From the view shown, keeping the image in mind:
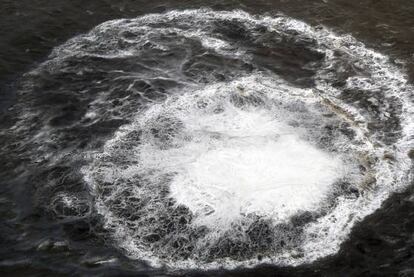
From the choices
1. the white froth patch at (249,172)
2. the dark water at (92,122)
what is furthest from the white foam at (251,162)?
the dark water at (92,122)

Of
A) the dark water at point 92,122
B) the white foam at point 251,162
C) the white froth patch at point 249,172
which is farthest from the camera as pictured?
the white froth patch at point 249,172

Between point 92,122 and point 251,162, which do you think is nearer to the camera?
point 251,162

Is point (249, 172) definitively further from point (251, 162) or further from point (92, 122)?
point (92, 122)

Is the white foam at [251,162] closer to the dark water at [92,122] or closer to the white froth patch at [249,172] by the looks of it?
the white froth patch at [249,172]

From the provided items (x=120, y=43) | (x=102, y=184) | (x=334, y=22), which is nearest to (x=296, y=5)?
(x=334, y=22)

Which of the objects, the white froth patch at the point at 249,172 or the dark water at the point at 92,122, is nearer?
the dark water at the point at 92,122

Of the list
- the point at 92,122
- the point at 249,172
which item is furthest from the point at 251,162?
the point at 92,122

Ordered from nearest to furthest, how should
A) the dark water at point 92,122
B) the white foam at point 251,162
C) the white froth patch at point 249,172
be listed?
the dark water at point 92,122
the white foam at point 251,162
the white froth patch at point 249,172

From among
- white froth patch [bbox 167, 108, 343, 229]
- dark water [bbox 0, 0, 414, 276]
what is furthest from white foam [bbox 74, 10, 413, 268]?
dark water [bbox 0, 0, 414, 276]
